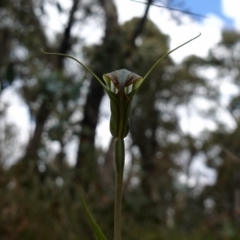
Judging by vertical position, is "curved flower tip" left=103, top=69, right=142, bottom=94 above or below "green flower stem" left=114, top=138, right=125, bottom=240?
above

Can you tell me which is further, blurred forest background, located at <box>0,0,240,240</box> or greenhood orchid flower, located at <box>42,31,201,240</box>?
blurred forest background, located at <box>0,0,240,240</box>

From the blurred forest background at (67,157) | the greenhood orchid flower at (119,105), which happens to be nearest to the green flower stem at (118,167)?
the greenhood orchid flower at (119,105)

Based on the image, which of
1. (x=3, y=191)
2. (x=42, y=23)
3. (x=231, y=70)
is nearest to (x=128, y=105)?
(x=3, y=191)

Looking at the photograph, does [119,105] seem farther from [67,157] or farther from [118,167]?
[67,157]

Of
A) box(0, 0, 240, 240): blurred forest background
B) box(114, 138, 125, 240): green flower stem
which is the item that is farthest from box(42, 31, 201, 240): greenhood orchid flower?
box(0, 0, 240, 240): blurred forest background

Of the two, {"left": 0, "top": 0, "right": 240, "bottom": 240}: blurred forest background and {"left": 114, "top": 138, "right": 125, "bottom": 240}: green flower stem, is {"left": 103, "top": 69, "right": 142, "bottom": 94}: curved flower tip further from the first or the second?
{"left": 0, "top": 0, "right": 240, "bottom": 240}: blurred forest background

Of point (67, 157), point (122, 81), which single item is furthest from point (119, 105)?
point (67, 157)

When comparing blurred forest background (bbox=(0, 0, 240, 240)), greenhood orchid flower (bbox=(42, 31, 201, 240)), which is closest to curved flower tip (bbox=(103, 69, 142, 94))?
greenhood orchid flower (bbox=(42, 31, 201, 240))

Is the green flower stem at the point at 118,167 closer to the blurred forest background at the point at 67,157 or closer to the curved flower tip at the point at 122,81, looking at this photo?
the curved flower tip at the point at 122,81
